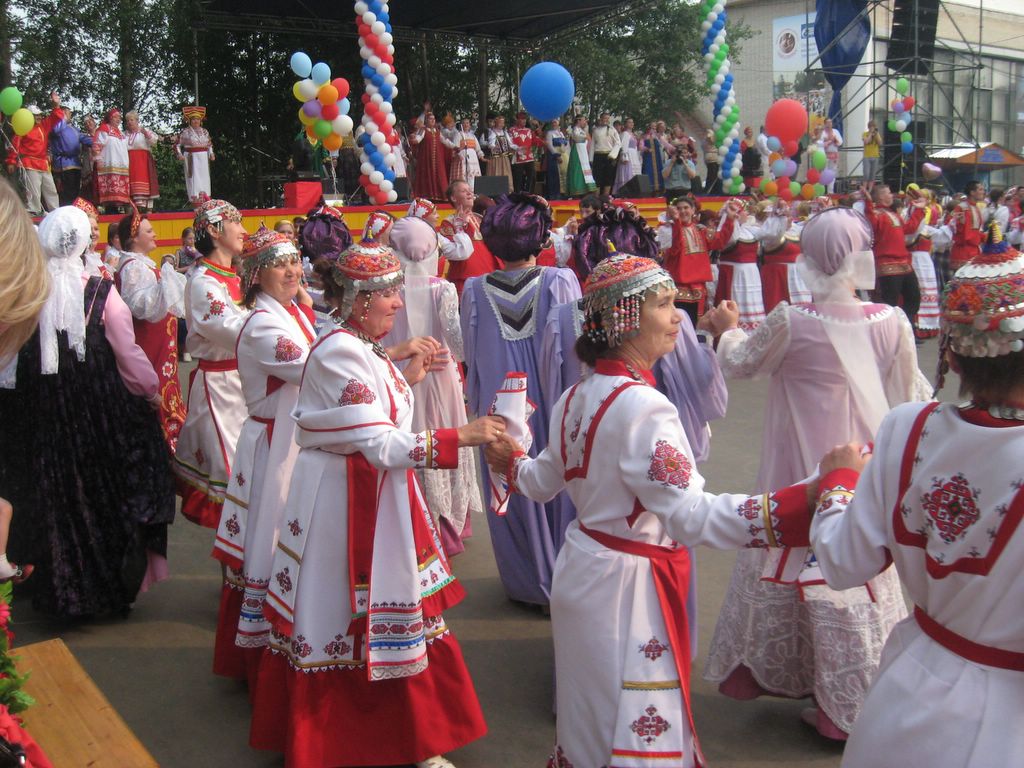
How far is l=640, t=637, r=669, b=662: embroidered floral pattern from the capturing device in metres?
2.42

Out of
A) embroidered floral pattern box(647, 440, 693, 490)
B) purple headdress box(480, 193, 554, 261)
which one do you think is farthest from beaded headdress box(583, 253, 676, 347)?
purple headdress box(480, 193, 554, 261)

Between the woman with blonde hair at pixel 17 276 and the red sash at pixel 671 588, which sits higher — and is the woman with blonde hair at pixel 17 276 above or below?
above

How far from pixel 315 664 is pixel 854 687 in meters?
1.75

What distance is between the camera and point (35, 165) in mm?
15227

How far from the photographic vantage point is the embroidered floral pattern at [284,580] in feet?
10.5

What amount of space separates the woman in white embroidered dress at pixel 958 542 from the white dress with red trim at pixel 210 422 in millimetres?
3443

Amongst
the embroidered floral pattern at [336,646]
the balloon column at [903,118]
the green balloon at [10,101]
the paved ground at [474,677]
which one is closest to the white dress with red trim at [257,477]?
the paved ground at [474,677]

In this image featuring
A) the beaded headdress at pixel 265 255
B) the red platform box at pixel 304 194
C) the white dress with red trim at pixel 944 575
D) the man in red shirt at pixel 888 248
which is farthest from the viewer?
the red platform box at pixel 304 194

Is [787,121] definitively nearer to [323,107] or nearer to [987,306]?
[323,107]

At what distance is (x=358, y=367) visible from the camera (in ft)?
10.0

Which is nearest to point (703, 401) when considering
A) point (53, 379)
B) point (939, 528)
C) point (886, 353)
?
point (886, 353)

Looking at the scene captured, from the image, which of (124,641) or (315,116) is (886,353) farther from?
(315,116)

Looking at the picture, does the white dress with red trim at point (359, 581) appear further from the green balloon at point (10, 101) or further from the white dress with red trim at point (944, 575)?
the green balloon at point (10, 101)

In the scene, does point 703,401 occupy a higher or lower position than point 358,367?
lower
